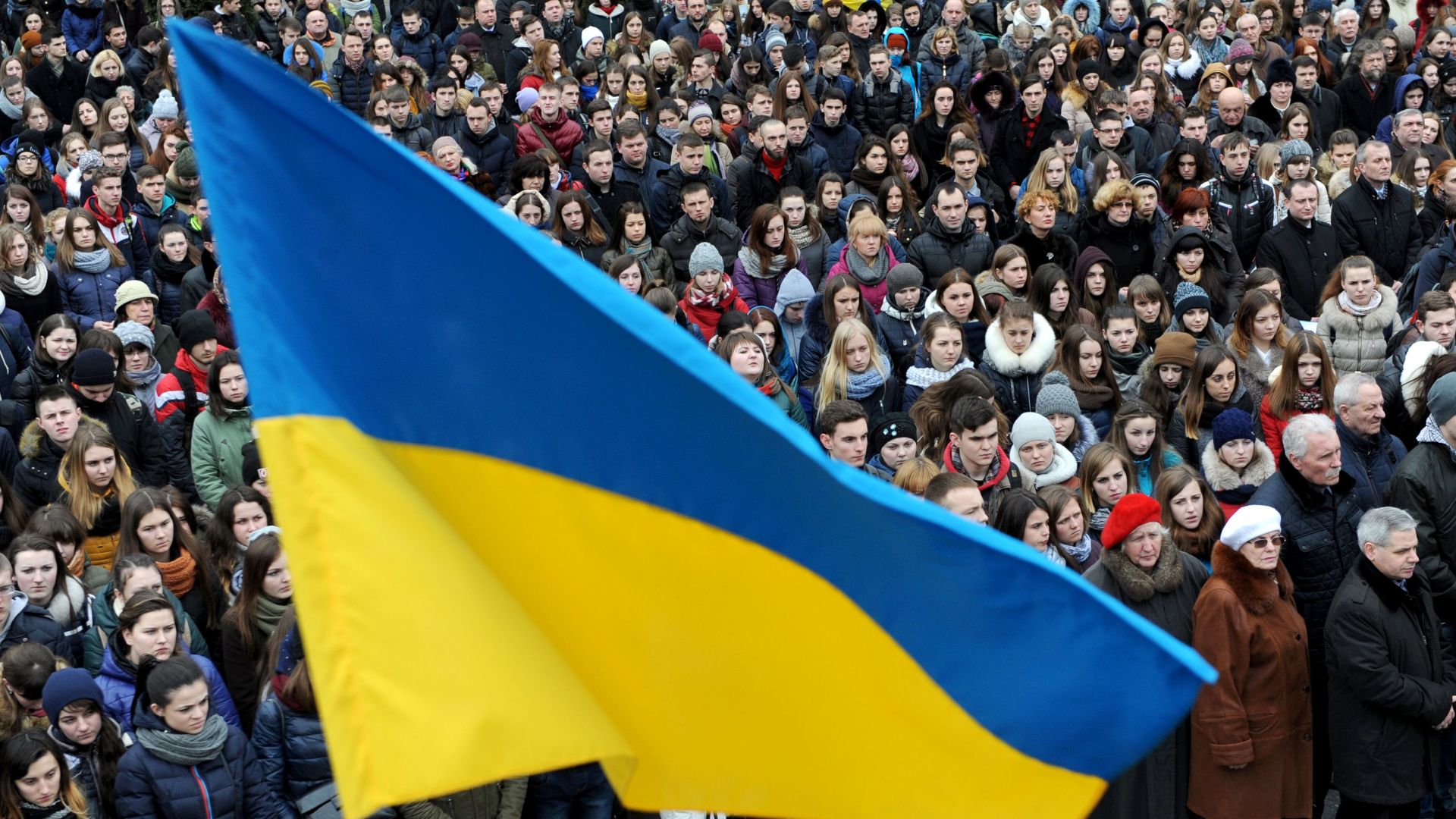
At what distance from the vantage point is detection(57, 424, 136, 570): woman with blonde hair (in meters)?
8.78

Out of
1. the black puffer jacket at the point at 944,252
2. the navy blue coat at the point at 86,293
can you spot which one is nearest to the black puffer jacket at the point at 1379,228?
the black puffer jacket at the point at 944,252

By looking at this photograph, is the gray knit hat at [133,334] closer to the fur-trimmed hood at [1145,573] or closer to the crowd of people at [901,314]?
the crowd of people at [901,314]

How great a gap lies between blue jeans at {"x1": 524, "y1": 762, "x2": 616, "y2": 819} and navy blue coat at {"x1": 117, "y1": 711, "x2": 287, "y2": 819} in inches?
42.9

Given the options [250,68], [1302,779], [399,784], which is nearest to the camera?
[399,784]

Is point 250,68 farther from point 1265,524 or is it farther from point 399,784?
point 1265,524

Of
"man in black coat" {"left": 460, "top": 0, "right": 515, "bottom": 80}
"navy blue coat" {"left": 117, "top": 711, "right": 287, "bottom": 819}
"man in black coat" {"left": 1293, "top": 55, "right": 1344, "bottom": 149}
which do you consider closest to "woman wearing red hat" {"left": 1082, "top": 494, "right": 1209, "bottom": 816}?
"navy blue coat" {"left": 117, "top": 711, "right": 287, "bottom": 819}

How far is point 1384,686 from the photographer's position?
704cm

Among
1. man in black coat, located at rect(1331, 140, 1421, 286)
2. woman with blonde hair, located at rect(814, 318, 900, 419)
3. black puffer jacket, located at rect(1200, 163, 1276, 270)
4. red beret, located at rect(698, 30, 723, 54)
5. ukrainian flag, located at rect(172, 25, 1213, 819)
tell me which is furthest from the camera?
red beret, located at rect(698, 30, 723, 54)

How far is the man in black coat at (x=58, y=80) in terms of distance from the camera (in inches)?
664

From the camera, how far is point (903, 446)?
28.9 feet

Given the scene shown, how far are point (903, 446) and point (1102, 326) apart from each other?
2.35m

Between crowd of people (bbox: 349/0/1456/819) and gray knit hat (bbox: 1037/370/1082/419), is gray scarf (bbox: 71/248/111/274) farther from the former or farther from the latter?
gray knit hat (bbox: 1037/370/1082/419)

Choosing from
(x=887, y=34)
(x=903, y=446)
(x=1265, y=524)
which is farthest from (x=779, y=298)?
(x=887, y=34)

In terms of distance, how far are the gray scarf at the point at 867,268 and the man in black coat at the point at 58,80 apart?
880 cm
